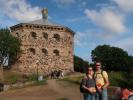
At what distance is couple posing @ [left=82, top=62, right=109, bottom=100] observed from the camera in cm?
1242

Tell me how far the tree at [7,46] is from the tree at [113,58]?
2424 centimetres

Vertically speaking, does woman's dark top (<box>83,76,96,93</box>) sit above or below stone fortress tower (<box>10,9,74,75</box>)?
below

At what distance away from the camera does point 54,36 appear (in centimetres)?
5906

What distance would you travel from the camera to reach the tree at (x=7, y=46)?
55000mm

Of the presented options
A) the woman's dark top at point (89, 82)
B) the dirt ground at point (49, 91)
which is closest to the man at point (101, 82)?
the woman's dark top at point (89, 82)

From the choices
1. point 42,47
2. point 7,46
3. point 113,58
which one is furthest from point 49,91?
point 113,58

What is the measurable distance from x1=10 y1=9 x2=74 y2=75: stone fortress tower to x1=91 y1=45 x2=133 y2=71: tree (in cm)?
1699

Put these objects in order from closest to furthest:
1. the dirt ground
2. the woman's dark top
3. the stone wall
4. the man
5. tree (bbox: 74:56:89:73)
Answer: the man < the woman's dark top < the dirt ground < the stone wall < tree (bbox: 74:56:89:73)

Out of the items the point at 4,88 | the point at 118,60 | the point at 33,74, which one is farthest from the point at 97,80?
the point at 118,60

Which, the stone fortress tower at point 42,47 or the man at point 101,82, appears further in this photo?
the stone fortress tower at point 42,47

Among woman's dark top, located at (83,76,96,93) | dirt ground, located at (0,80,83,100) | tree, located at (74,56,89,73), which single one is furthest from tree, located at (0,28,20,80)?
woman's dark top, located at (83,76,96,93)

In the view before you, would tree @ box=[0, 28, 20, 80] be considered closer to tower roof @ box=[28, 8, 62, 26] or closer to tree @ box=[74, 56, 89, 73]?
tower roof @ box=[28, 8, 62, 26]

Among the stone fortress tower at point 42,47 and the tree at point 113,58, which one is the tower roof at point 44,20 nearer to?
the stone fortress tower at point 42,47

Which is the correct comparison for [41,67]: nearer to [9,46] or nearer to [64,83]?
[9,46]
